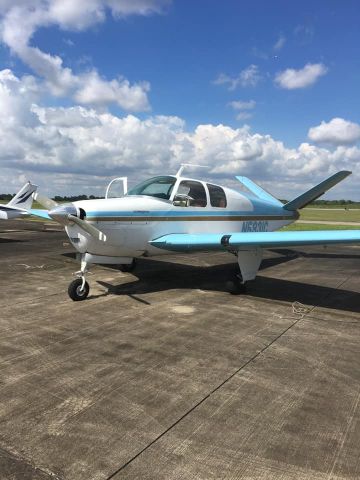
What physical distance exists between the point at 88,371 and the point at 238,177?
11.8m

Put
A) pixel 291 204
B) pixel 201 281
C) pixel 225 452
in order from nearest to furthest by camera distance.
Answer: pixel 225 452 < pixel 201 281 < pixel 291 204

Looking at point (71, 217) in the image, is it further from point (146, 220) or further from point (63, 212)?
point (146, 220)

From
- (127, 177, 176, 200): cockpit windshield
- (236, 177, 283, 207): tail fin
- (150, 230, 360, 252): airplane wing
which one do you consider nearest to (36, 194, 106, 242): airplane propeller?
(150, 230, 360, 252): airplane wing

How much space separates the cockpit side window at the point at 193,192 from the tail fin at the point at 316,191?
128 inches

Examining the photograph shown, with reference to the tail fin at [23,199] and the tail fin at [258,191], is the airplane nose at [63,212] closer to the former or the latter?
the tail fin at [258,191]

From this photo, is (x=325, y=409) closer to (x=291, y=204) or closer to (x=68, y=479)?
(x=68, y=479)

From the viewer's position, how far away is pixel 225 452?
10.4 ft

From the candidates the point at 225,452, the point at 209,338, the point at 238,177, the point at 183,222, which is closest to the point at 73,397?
the point at 225,452

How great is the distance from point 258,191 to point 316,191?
344cm

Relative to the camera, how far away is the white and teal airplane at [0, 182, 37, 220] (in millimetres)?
23891

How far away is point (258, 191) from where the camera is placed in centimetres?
1421

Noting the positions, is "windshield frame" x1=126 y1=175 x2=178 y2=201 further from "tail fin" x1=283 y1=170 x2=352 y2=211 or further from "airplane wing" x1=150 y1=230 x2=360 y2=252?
"tail fin" x1=283 y1=170 x2=352 y2=211

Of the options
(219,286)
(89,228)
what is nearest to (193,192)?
(219,286)

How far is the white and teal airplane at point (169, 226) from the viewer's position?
25.0 ft
